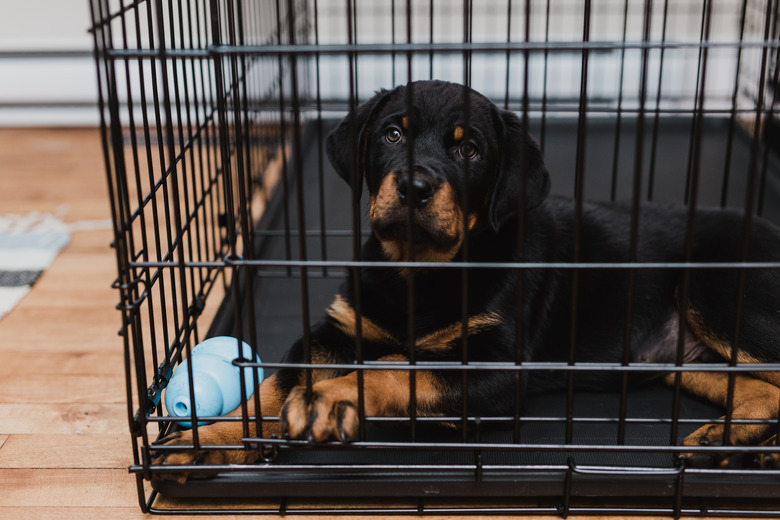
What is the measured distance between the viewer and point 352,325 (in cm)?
198

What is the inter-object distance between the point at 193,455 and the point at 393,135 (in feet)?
2.59

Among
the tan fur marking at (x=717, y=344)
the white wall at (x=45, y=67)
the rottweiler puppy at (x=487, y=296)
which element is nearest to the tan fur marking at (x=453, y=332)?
the rottweiler puppy at (x=487, y=296)

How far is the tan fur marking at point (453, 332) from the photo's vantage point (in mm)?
1836

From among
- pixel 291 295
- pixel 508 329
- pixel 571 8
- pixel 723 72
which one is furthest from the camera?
pixel 571 8

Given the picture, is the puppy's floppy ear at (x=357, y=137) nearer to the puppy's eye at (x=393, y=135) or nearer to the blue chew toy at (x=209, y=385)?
the puppy's eye at (x=393, y=135)

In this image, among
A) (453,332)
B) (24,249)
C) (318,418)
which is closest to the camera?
(318,418)

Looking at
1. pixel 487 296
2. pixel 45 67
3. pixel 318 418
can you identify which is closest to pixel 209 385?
pixel 318 418

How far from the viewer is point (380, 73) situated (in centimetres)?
452

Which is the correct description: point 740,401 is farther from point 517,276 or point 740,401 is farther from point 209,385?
point 209,385

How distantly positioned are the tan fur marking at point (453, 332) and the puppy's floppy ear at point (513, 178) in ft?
0.64

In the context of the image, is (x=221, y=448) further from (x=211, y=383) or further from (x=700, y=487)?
(x=700, y=487)

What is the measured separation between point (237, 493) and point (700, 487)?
899 millimetres

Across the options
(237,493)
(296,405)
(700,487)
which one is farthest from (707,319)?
(237,493)

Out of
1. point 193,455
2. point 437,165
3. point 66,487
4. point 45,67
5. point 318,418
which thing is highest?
point 437,165
